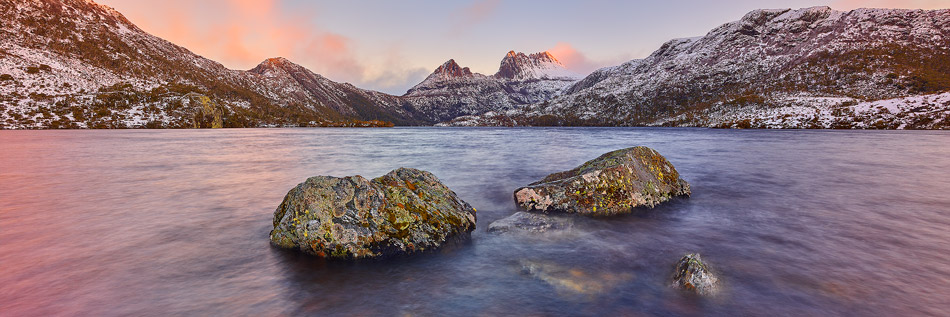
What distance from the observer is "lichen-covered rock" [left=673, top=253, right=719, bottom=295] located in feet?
21.5

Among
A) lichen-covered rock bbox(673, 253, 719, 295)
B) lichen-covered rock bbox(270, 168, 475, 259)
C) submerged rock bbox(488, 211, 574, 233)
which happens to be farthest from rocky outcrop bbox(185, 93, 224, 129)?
Answer: lichen-covered rock bbox(673, 253, 719, 295)

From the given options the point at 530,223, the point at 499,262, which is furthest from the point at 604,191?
the point at 499,262

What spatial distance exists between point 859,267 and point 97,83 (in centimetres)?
26791

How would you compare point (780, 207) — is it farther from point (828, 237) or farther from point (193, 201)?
point (193, 201)

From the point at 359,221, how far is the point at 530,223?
4974 mm

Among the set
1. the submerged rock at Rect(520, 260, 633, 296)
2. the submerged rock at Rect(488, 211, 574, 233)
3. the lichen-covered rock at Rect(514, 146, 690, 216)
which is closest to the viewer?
the submerged rock at Rect(520, 260, 633, 296)

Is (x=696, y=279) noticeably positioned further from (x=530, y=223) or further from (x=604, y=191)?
(x=604, y=191)

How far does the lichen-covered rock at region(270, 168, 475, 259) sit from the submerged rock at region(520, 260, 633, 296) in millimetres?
2795

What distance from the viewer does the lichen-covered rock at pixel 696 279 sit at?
21.5 feet

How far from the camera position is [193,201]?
14219 millimetres

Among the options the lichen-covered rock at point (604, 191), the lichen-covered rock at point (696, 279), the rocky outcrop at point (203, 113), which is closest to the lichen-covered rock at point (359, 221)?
the lichen-covered rock at point (604, 191)

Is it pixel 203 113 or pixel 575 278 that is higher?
pixel 203 113

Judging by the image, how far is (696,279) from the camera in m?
6.64

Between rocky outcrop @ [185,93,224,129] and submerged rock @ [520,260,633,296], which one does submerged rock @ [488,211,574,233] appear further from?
rocky outcrop @ [185,93,224,129]
